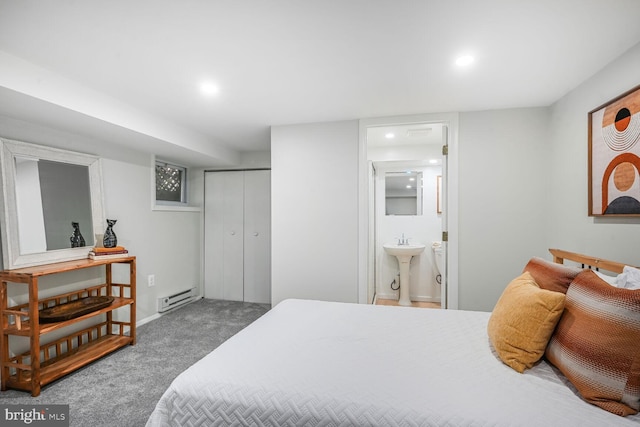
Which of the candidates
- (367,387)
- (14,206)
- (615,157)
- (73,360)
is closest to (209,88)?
(14,206)

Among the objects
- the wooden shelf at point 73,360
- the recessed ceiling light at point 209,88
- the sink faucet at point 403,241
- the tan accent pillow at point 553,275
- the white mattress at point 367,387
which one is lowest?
the wooden shelf at point 73,360

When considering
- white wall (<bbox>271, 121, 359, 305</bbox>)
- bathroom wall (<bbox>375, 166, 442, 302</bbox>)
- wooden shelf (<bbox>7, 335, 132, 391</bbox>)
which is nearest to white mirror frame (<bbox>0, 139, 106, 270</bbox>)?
wooden shelf (<bbox>7, 335, 132, 391</bbox>)

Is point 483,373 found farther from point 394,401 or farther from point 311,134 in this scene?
point 311,134

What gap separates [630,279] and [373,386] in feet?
4.21

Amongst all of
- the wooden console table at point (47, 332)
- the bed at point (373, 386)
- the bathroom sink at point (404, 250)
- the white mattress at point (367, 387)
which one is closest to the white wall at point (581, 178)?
the bed at point (373, 386)

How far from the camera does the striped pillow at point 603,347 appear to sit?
1015 mm

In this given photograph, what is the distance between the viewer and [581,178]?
2238mm

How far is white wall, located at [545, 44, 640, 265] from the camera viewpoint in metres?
1.79

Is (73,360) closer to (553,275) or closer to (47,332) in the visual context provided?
(47,332)

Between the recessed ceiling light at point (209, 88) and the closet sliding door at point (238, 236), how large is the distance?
2095mm

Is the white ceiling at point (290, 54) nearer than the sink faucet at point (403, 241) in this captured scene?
Yes

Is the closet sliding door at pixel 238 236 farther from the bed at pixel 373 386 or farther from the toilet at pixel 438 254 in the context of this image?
the bed at pixel 373 386

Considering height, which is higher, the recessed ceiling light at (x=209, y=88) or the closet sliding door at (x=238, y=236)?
the recessed ceiling light at (x=209, y=88)

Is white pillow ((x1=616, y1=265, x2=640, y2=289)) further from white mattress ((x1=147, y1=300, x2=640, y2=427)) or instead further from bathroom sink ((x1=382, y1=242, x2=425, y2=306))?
bathroom sink ((x1=382, y1=242, x2=425, y2=306))
